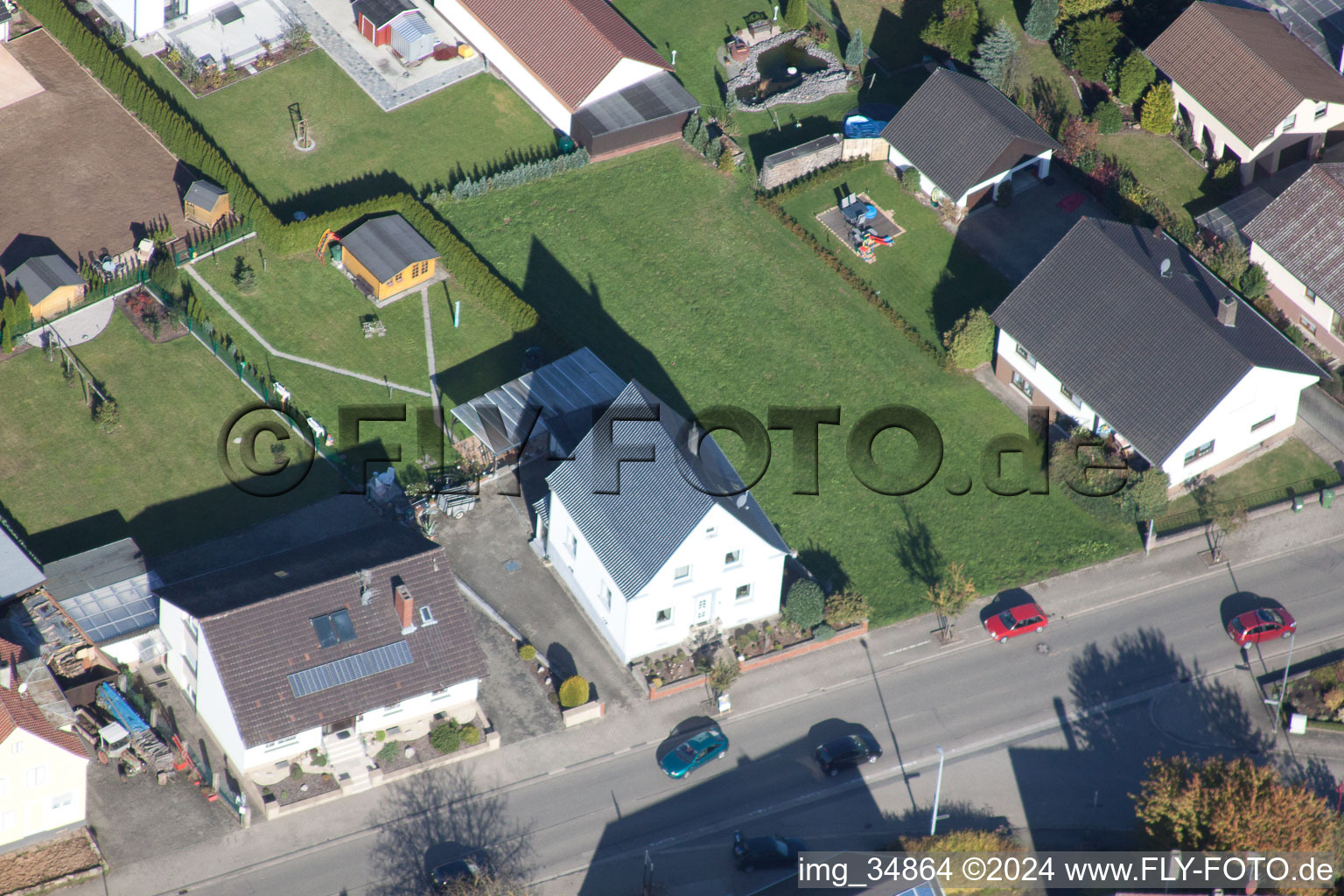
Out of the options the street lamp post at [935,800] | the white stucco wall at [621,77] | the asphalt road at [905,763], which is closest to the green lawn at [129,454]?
the asphalt road at [905,763]

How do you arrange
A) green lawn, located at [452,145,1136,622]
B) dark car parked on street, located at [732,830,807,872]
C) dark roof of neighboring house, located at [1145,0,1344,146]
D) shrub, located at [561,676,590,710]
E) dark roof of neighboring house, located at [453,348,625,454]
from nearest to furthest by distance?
dark car parked on street, located at [732,830,807,872] → shrub, located at [561,676,590,710] → green lawn, located at [452,145,1136,622] → dark roof of neighboring house, located at [453,348,625,454] → dark roof of neighboring house, located at [1145,0,1344,146]

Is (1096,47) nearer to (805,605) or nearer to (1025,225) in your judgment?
(1025,225)

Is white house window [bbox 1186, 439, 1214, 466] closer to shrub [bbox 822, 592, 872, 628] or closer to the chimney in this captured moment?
shrub [bbox 822, 592, 872, 628]

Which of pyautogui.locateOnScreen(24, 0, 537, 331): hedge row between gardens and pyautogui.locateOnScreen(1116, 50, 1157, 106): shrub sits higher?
pyautogui.locateOnScreen(24, 0, 537, 331): hedge row between gardens

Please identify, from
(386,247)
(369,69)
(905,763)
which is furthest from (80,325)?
(905,763)

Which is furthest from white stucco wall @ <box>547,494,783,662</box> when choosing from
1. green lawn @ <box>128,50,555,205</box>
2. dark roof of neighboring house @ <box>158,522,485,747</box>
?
green lawn @ <box>128,50,555,205</box>

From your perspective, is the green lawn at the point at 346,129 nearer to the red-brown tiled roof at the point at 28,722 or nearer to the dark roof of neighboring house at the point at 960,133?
the dark roof of neighboring house at the point at 960,133
